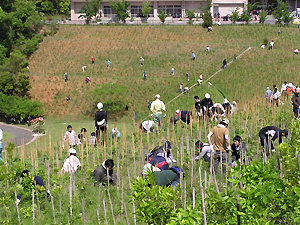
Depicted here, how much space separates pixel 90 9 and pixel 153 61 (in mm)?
14837

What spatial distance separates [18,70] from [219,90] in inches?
537

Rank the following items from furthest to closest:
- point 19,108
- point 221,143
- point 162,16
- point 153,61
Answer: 1. point 162,16
2. point 153,61
3. point 19,108
4. point 221,143

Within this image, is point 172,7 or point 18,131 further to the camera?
point 172,7

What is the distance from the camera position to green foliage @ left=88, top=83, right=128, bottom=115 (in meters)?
30.2

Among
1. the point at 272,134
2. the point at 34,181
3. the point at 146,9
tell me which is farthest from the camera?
the point at 146,9

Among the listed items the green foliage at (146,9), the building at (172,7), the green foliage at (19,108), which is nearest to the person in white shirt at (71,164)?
the green foliage at (19,108)

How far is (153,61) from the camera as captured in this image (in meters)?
38.2

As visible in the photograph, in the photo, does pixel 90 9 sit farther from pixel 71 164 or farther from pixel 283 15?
pixel 71 164

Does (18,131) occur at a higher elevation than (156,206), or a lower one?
lower

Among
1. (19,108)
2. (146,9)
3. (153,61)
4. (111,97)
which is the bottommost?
(19,108)

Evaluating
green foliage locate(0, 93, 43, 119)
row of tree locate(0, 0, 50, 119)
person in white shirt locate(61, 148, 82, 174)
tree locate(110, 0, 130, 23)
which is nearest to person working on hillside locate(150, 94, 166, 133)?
person in white shirt locate(61, 148, 82, 174)

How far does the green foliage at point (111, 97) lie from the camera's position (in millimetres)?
30234

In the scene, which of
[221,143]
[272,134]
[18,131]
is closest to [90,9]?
[18,131]

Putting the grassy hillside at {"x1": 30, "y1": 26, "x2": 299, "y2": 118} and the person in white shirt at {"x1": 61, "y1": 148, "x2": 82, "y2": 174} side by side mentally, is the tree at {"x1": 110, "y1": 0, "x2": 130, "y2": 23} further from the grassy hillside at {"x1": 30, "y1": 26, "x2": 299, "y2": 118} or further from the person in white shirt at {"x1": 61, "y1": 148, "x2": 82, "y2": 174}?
the person in white shirt at {"x1": 61, "y1": 148, "x2": 82, "y2": 174}
